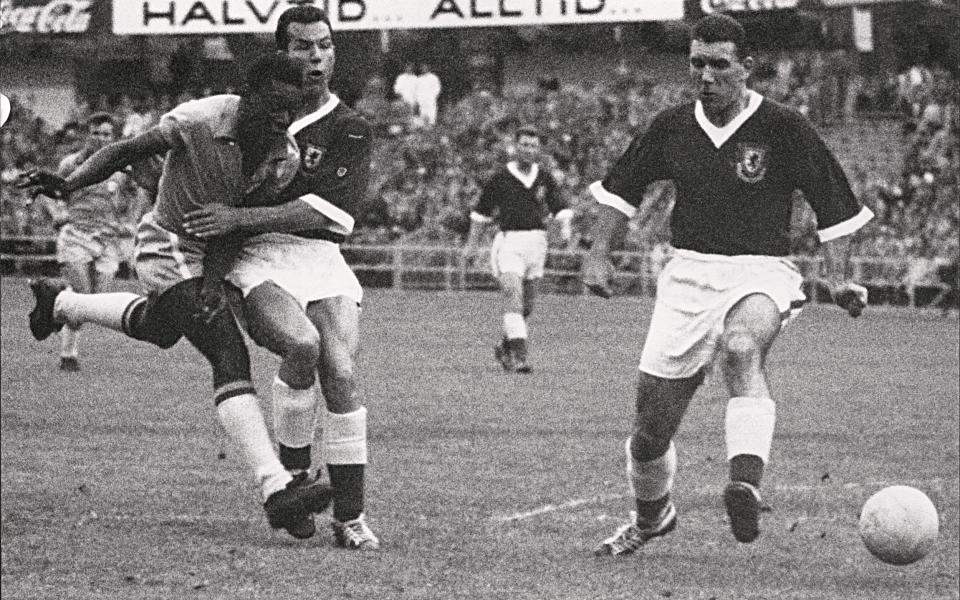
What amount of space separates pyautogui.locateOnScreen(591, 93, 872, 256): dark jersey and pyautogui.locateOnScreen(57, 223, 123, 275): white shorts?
11061 mm

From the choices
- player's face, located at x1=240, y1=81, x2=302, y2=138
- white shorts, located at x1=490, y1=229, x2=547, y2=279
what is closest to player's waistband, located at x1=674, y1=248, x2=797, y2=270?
player's face, located at x1=240, y1=81, x2=302, y2=138

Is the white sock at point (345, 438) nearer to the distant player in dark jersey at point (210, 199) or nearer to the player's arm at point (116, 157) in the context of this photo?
the distant player in dark jersey at point (210, 199)

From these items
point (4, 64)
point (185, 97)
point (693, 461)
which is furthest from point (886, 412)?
point (4, 64)

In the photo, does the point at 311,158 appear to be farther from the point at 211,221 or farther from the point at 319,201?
the point at 211,221

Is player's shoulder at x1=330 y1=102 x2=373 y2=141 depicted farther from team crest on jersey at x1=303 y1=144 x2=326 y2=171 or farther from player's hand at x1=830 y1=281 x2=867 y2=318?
player's hand at x1=830 y1=281 x2=867 y2=318

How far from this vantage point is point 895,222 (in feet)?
114

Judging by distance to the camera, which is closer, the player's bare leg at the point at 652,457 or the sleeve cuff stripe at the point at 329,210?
the sleeve cuff stripe at the point at 329,210

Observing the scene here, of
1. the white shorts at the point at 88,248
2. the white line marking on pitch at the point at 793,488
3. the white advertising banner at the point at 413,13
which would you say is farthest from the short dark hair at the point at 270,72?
the white advertising banner at the point at 413,13

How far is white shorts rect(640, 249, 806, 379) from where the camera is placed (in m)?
10.0

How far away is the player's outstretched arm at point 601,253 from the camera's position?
10.5 metres

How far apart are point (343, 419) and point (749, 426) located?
1886 millimetres

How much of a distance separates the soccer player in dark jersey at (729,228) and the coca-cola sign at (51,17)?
31.3 meters

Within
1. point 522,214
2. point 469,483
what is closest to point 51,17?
point 522,214

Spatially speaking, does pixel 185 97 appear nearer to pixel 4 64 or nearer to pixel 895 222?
pixel 4 64
